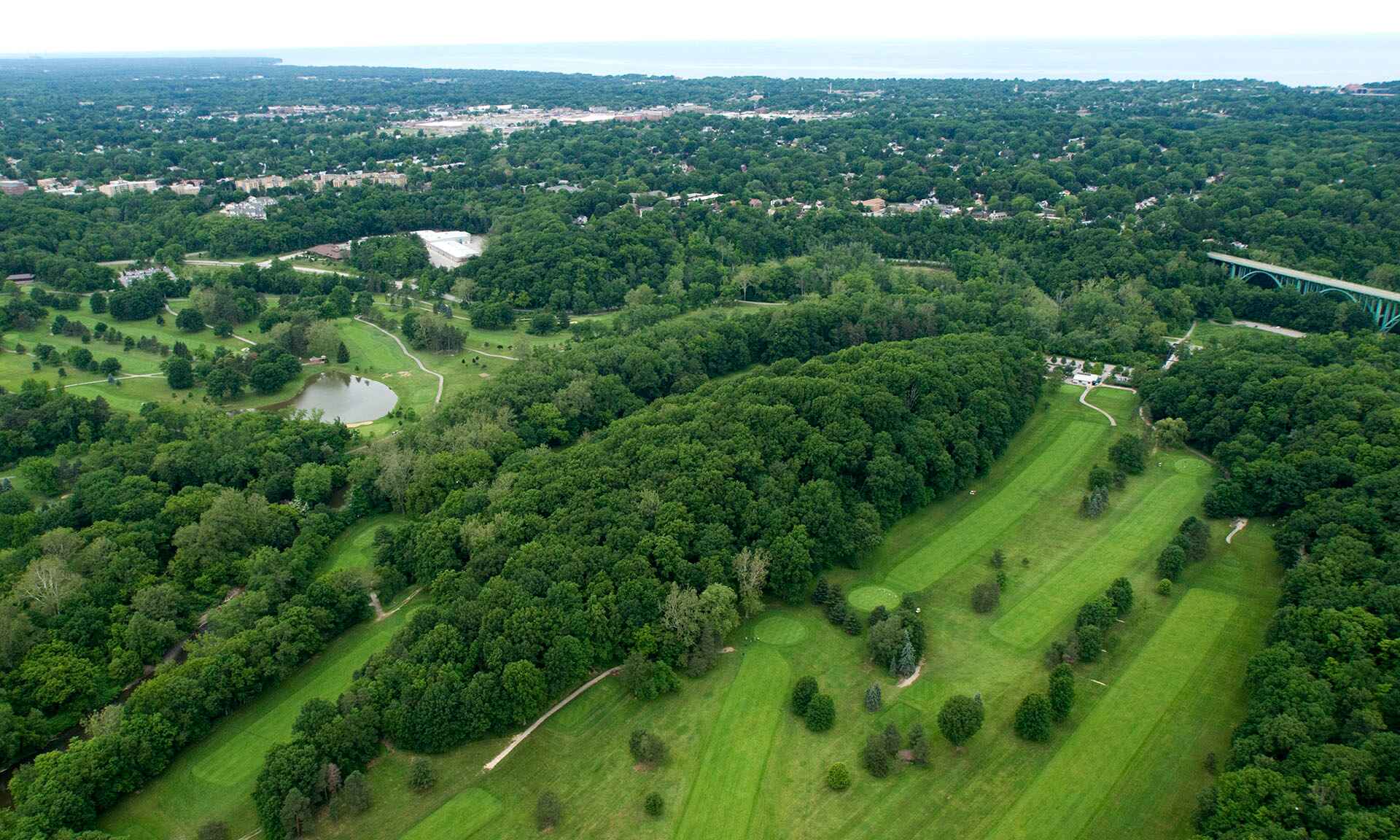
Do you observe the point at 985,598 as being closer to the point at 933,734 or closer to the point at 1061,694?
the point at 1061,694

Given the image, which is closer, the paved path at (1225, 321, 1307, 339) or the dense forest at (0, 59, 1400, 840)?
the dense forest at (0, 59, 1400, 840)

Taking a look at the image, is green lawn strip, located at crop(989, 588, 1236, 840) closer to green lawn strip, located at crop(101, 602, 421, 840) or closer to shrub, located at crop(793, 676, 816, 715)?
shrub, located at crop(793, 676, 816, 715)

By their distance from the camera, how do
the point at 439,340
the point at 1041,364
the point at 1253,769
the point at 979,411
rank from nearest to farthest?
the point at 1253,769
the point at 979,411
the point at 1041,364
the point at 439,340

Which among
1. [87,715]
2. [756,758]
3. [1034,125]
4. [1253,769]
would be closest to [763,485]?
[756,758]

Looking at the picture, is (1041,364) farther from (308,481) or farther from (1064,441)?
(308,481)

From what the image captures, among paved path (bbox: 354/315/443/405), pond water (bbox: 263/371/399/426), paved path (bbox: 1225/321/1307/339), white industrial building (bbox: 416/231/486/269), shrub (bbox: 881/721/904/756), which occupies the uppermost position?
white industrial building (bbox: 416/231/486/269)

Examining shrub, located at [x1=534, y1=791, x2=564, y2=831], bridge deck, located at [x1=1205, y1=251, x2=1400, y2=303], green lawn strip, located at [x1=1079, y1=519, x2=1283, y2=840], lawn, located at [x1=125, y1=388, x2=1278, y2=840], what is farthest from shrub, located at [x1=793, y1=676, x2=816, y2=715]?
bridge deck, located at [x1=1205, y1=251, x2=1400, y2=303]

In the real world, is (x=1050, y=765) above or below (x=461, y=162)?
below
